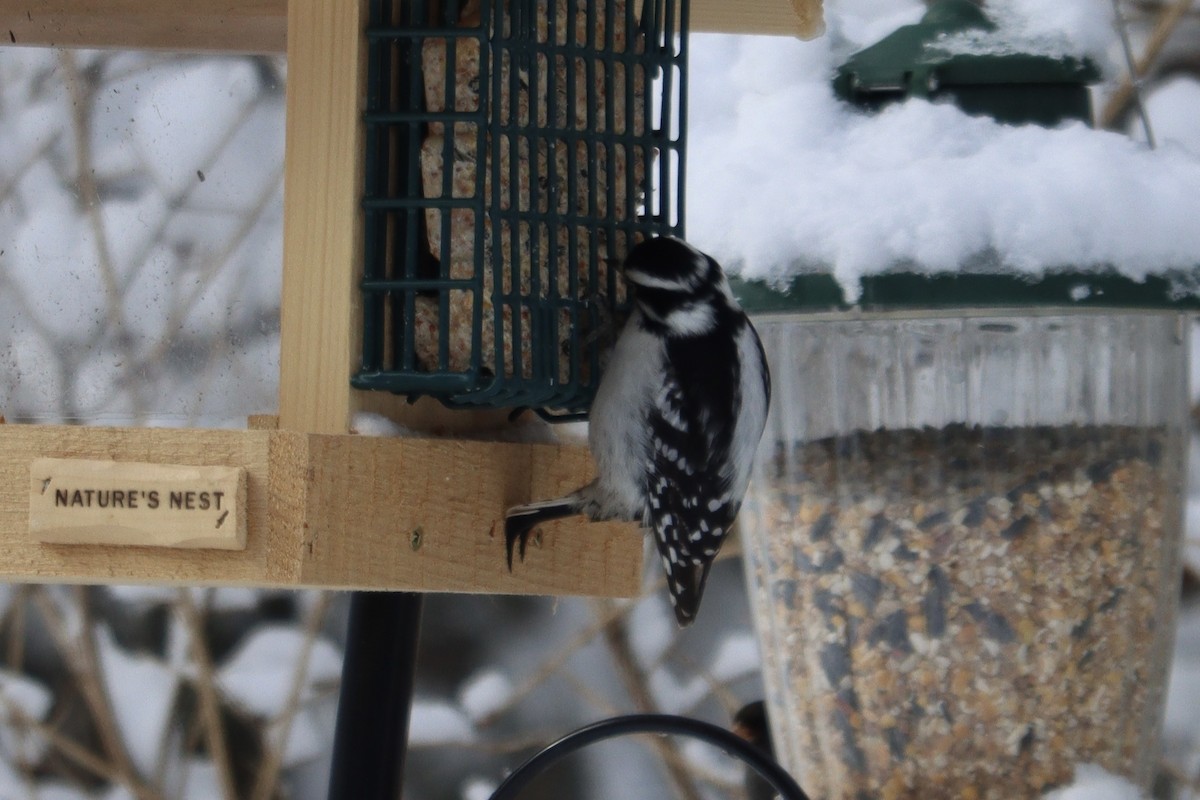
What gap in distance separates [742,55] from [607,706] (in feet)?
5.14

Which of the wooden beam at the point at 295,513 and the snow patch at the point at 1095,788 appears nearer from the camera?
the wooden beam at the point at 295,513

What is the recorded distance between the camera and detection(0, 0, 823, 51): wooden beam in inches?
89.9

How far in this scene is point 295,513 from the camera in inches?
70.1

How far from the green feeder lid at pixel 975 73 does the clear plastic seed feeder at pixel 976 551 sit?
320 mm

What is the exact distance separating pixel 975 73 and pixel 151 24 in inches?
48.2

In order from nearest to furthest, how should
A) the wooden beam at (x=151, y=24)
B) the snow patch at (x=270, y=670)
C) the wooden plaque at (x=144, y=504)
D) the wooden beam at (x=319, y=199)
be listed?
1. the wooden plaque at (x=144, y=504)
2. the wooden beam at (x=319, y=199)
3. the wooden beam at (x=151, y=24)
4. the snow patch at (x=270, y=670)

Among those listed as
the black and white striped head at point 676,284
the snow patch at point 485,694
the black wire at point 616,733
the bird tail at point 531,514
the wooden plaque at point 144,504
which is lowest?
the snow patch at point 485,694

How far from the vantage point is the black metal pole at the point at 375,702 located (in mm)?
2055

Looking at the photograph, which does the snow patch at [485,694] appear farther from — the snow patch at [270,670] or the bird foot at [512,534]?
the bird foot at [512,534]

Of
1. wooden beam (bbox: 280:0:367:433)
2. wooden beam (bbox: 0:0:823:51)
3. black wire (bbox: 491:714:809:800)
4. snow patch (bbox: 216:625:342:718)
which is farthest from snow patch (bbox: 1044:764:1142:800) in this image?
snow patch (bbox: 216:625:342:718)

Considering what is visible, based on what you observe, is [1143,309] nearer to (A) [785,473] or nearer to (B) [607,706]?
(A) [785,473]

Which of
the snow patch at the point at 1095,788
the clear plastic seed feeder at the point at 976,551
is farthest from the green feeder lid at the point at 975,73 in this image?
the snow patch at the point at 1095,788

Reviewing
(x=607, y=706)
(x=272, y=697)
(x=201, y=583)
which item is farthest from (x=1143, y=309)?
(x=272, y=697)

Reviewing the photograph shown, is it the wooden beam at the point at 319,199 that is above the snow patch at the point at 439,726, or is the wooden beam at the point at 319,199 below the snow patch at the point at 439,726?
above
